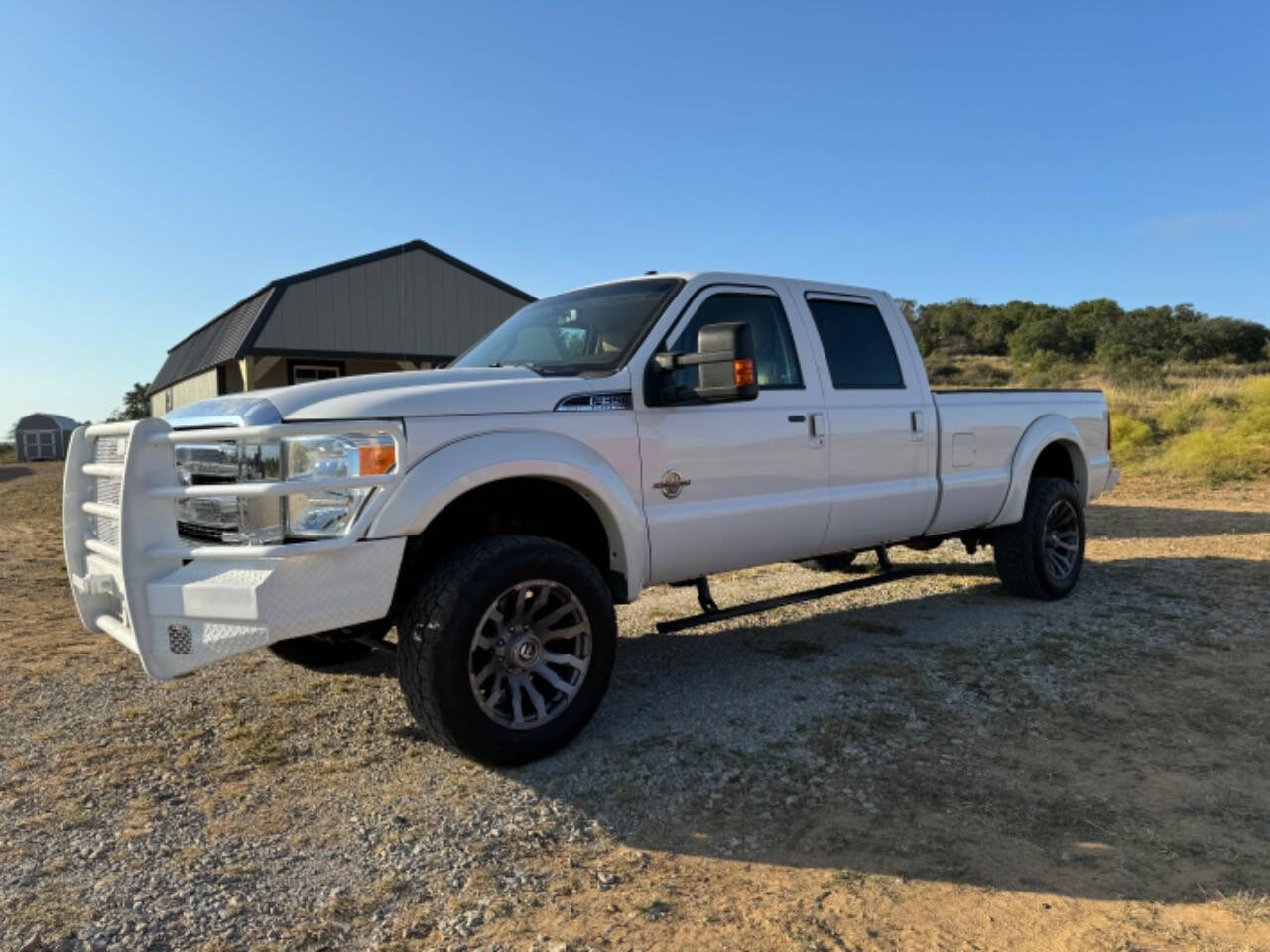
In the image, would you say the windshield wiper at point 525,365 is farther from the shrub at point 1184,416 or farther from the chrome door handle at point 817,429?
the shrub at point 1184,416

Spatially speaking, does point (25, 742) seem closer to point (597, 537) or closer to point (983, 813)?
point (597, 537)

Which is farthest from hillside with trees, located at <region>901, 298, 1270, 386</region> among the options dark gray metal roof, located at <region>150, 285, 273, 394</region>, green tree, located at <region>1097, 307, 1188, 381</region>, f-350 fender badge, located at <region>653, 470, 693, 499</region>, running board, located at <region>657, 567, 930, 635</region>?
f-350 fender badge, located at <region>653, 470, 693, 499</region>

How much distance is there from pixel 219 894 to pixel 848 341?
4.14 meters

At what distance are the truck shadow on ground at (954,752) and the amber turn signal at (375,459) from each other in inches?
52.7

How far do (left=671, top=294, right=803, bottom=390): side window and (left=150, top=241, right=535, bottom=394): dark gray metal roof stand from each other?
14739 mm

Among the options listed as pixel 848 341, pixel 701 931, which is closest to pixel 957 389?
pixel 848 341

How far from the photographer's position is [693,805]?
A: 10.7 feet

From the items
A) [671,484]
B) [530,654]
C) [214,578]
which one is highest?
[671,484]

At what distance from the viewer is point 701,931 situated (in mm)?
2492

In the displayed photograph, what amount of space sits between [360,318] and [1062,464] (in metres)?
15.4

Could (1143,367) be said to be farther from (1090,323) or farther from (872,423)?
(872,423)

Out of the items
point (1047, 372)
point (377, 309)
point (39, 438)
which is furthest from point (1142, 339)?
point (39, 438)

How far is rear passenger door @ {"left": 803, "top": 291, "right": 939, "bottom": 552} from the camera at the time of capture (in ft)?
16.1

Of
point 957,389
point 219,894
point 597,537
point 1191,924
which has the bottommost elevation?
point 1191,924
